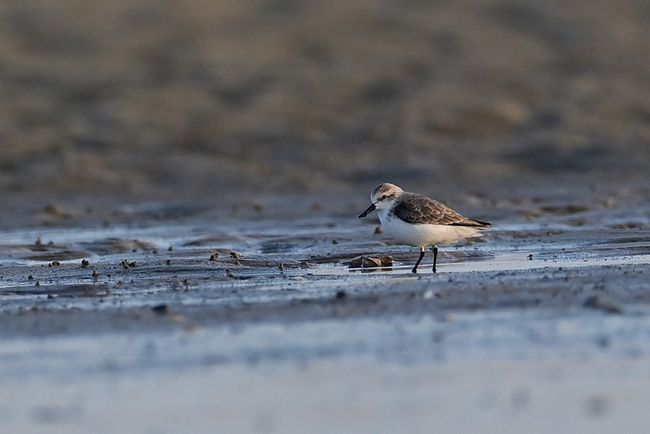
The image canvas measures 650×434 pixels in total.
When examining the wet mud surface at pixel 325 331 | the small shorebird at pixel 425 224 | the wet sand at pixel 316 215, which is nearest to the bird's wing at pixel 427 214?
the small shorebird at pixel 425 224

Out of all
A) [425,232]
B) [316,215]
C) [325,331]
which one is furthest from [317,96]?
[325,331]

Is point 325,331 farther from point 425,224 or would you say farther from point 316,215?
point 316,215

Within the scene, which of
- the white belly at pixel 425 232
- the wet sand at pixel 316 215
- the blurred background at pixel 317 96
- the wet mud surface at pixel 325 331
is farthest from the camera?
the blurred background at pixel 317 96

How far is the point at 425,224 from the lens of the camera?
12.6 meters

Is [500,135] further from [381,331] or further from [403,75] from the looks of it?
[381,331]

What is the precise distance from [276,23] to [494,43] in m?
4.02

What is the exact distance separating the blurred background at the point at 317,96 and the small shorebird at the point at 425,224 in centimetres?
641

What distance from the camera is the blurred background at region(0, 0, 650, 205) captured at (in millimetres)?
20922

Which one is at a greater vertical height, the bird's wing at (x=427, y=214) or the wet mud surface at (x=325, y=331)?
the bird's wing at (x=427, y=214)

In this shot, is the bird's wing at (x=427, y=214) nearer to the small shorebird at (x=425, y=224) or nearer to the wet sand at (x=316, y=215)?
the small shorebird at (x=425, y=224)

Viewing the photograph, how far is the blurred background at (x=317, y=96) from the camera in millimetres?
20922

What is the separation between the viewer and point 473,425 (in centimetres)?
639

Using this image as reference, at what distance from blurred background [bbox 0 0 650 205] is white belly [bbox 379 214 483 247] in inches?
256

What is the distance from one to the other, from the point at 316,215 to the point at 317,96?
5826 millimetres
